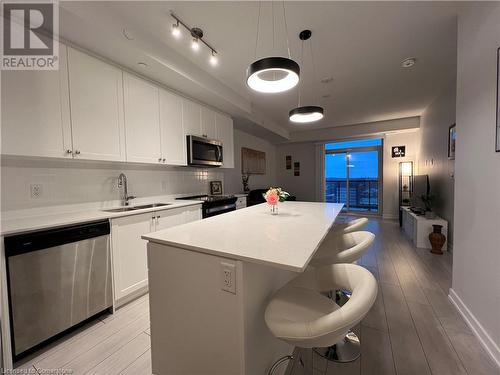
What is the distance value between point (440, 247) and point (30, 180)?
17.5 ft

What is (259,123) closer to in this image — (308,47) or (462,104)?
(308,47)

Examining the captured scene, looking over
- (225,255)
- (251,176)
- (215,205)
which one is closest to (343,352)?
(225,255)

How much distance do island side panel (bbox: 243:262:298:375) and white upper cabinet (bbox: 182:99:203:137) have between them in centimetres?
262

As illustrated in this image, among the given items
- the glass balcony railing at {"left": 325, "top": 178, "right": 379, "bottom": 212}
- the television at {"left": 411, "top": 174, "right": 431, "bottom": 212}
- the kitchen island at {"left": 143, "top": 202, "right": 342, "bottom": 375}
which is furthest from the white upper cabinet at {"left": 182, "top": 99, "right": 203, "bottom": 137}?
the glass balcony railing at {"left": 325, "top": 178, "right": 379, "bottom": 212}

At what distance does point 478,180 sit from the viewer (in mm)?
1653

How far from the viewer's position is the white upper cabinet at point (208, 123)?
11.6 ft

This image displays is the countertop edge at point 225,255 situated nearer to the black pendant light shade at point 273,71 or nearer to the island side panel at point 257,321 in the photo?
the island side panel at point 257,321

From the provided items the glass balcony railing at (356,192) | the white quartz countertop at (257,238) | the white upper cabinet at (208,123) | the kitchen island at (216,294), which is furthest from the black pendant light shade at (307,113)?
the glass balcony railing at (356,192)

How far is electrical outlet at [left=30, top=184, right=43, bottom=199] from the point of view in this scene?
1.88 meters

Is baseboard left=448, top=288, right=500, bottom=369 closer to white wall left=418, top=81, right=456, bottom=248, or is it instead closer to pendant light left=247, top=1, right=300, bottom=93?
white wall left=418, top=81, right=456, bottom=248

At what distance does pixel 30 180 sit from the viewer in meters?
1.87

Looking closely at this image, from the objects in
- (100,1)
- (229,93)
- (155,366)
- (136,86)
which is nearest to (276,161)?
(229,93)

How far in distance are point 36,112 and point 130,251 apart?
56.9 inches

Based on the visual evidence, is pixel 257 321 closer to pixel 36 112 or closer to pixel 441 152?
pixel 36 112
